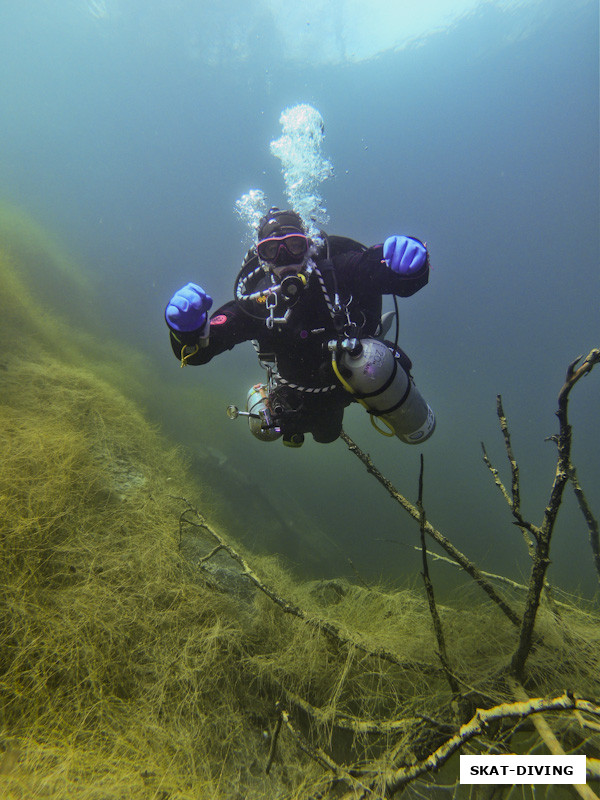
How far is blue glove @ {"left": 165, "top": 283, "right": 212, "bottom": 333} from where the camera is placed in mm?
2244

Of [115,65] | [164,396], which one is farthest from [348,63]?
[164,396]

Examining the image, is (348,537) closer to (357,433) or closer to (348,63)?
(357,433)

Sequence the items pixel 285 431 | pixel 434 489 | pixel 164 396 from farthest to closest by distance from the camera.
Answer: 1. pixel 434 489
2. pixel 164 396
3. pixel 285 431

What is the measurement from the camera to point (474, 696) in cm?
184

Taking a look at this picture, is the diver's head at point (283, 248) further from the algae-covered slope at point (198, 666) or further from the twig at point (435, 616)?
the algae-covered slope at point (198, 666)

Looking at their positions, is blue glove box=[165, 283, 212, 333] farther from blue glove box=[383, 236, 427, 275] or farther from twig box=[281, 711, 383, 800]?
twig box=[281, 711, 383, 800]

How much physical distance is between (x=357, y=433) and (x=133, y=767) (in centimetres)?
1705

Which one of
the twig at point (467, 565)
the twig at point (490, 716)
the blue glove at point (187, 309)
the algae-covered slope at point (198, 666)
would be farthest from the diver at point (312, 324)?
the twig at point (490, 716)

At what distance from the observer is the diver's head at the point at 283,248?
2732mm

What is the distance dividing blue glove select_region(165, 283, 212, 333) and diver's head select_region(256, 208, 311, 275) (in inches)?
30.2

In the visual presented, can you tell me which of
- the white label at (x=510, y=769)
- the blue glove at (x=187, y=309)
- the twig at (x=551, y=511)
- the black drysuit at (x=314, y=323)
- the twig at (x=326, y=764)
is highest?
the black drysuit at (x=314, y=323)

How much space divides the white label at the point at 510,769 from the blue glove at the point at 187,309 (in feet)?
9.16

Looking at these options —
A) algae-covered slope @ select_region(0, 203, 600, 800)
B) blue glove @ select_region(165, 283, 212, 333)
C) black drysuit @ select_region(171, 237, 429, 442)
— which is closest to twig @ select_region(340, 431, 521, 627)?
algae-covered slope @ select_region(0, 203, 600, 800)

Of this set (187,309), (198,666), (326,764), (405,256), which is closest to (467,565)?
(326,764)
